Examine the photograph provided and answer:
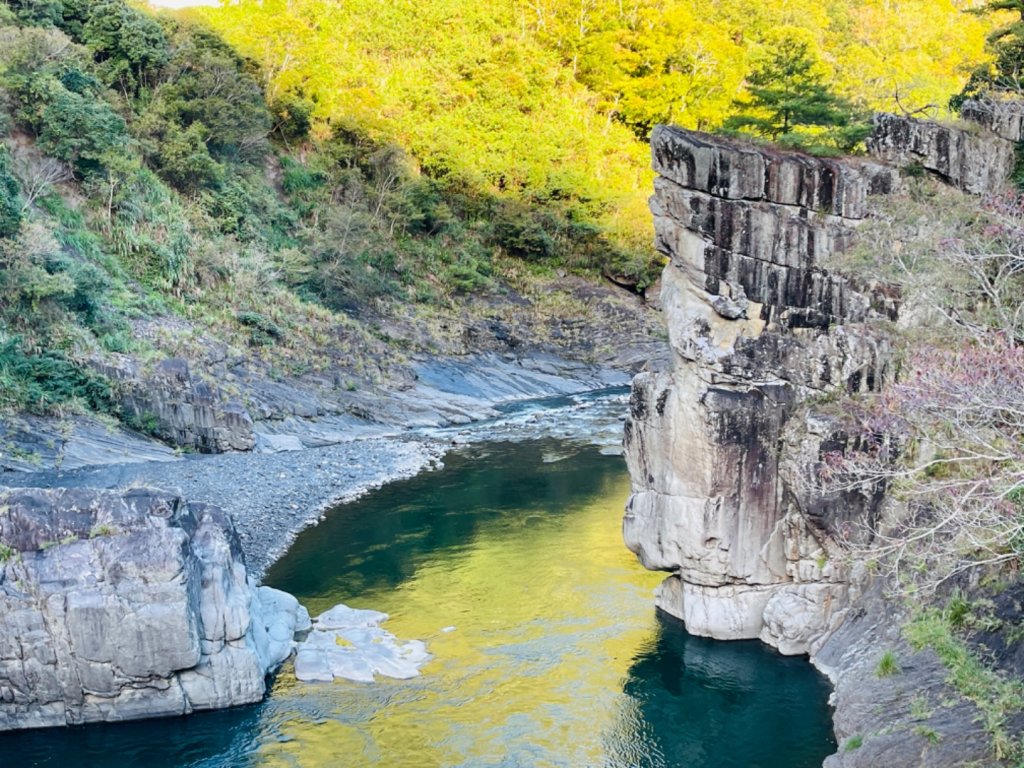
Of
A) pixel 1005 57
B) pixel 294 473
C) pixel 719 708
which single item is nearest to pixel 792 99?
pixel 1005 57

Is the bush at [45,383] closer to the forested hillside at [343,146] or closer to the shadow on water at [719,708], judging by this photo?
the forested hillside at [343,146]

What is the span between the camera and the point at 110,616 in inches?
738

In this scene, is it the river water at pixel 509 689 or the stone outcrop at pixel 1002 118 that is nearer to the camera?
the river water at pixel 509 689

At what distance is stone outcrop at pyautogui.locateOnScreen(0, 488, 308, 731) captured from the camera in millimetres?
18734

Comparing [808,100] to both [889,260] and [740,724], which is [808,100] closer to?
[889,260]

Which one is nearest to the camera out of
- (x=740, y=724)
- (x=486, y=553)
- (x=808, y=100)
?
(x=740, y=724)

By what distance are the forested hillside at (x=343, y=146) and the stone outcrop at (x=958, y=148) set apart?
4873 mm

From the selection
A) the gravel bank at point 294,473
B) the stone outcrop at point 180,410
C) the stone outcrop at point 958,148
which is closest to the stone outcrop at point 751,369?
the stone outcrop at point 958,148

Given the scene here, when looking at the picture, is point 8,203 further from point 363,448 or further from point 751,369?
point 751,369

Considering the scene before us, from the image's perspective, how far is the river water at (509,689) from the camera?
60.2 feet

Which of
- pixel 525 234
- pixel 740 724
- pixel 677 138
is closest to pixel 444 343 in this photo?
pixel 525 234

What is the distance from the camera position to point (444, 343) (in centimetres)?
5584

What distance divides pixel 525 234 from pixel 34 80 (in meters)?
32.3

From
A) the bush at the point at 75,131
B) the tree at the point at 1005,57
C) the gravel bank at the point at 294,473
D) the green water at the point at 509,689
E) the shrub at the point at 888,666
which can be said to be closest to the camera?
the shrub at the point at 888,666
